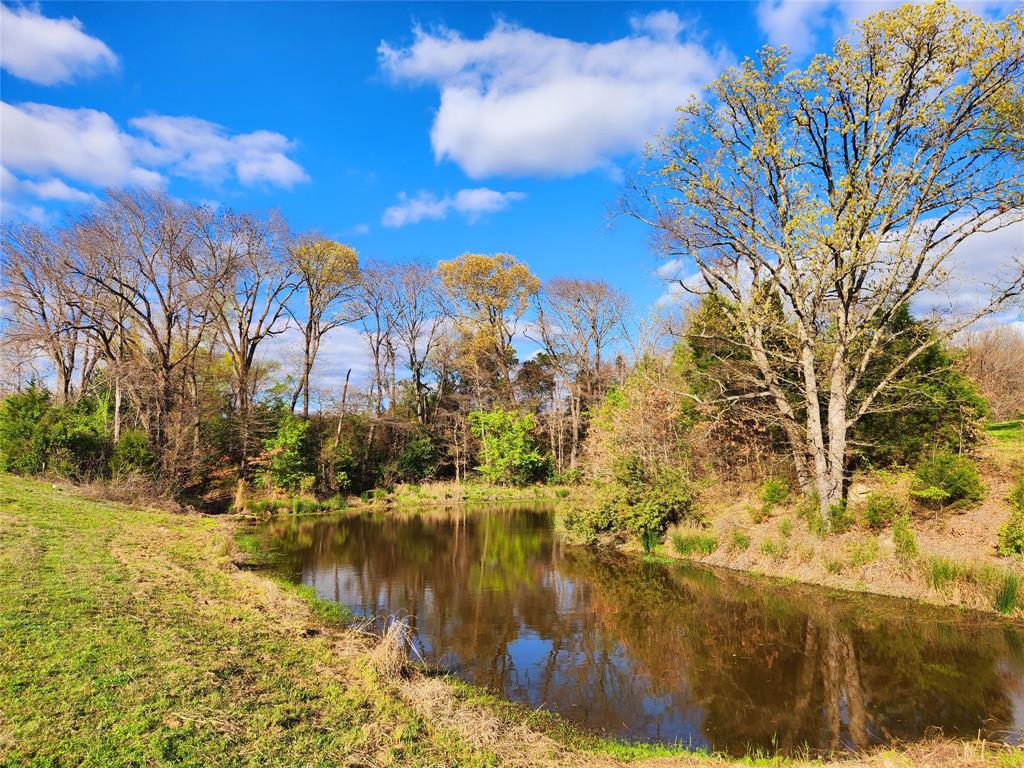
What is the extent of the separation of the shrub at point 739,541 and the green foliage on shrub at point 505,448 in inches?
959

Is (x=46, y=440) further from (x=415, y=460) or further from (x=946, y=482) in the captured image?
(x=946, y=482)

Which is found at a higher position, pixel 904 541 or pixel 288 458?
pixel 288 458

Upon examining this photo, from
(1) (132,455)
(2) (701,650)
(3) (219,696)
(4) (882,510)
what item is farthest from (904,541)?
(1) (132,455)

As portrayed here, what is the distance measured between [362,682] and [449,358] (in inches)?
1414

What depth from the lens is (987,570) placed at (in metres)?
10.4

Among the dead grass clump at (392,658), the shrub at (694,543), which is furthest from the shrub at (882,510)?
the dead grass clump at (392,658)

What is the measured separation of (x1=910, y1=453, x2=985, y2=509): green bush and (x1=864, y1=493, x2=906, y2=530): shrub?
43 centimetres

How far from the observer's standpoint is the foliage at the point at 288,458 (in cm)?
3097

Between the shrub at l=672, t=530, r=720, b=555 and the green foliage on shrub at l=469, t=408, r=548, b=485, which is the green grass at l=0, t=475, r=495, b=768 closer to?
the shrub at l=672, t=530, r=720, b=555

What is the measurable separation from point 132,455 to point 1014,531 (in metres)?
27.5

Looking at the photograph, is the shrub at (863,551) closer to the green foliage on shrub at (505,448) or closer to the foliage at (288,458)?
the foliage at (288,458)

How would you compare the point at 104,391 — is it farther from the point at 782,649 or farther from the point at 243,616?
the point at 782,649

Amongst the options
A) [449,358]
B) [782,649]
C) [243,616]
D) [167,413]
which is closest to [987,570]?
[782,649]

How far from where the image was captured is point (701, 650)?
9.23 m
